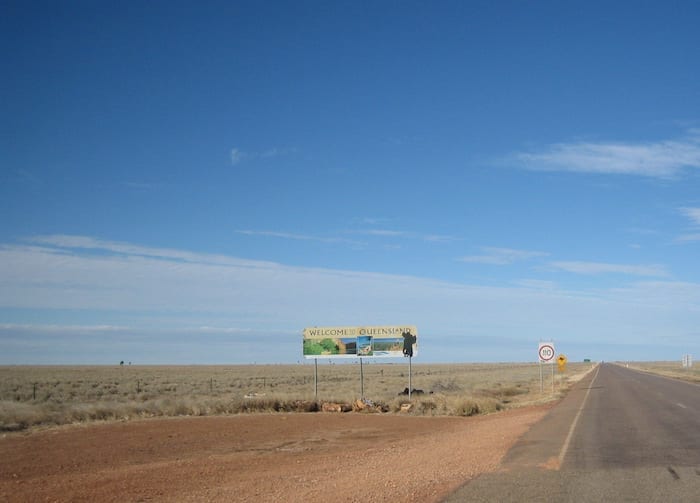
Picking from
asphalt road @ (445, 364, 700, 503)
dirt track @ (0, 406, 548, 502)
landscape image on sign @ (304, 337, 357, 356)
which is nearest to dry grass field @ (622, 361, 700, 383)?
landscape image on sign @ (304, 337, 357, 356)

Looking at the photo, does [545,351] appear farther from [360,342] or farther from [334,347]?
[334,347]

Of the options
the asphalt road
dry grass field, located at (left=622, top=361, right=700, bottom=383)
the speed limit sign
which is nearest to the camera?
the asphalt road

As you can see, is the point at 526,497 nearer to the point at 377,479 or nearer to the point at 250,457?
the point at 377,479

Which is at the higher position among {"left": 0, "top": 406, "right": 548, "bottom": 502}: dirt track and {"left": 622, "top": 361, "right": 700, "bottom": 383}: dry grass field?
{"left": 622, "top": 361, "right": 700, "bottom": 383}: dry grass field

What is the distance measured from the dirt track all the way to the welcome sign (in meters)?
9.82

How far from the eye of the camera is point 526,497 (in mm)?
9852

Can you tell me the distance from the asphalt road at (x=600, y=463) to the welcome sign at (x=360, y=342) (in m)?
13.0

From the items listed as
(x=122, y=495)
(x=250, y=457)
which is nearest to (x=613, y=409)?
(x=250, y=457)

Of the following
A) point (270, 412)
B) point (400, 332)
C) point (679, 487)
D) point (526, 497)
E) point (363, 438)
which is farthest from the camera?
point (400, 332)

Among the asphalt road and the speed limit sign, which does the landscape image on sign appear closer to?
the speed limit sign

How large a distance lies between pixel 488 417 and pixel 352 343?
11.1 metres

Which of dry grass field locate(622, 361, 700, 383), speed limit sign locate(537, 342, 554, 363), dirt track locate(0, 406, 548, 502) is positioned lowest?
dirt track locate(0, 406, 548, 502)

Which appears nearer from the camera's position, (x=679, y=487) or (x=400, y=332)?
(x=679, y=487)

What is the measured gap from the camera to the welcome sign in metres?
35.1
